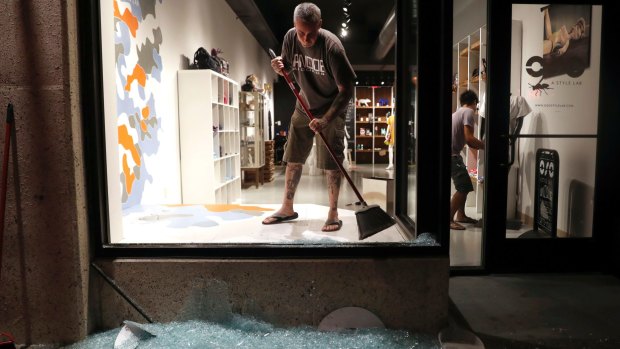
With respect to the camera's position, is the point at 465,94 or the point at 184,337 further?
the point at 465,94

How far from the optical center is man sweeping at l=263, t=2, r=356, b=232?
282 cm

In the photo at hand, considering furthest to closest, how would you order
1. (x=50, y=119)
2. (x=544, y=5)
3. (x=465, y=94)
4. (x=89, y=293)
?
(x=465, y=94) → (x=544, y=5) → (x=89, y=293) → (x=50, y=119)

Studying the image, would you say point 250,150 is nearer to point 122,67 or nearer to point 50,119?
point 122,67

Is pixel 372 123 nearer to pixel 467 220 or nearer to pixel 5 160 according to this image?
pixel 467 220

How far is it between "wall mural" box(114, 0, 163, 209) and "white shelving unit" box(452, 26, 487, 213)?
344cm

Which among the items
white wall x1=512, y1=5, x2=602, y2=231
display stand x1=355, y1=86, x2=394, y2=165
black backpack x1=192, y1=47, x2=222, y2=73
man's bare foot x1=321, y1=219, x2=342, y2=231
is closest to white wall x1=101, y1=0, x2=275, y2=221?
black backpack x1=192, y1=47, x2=222, y2=73

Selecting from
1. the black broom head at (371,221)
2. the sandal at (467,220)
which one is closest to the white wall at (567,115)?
the black broom head at (371,221)

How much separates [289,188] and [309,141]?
0.41 m

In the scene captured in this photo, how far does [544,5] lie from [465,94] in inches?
67.4

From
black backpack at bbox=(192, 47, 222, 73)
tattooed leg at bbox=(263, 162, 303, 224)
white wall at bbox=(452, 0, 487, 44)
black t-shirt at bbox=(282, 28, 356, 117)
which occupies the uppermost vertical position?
white wall at bbox=(452, 0, 487, 44)

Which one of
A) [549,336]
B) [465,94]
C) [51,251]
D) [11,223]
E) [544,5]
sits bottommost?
[549,336]

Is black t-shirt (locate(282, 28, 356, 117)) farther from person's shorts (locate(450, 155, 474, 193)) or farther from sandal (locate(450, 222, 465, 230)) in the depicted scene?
sandal (locate(450, 222, 465, 230))

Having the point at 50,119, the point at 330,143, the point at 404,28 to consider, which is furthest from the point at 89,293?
the point at 404,28

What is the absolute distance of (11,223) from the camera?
2.40 m
